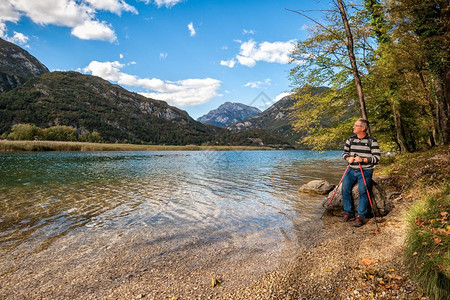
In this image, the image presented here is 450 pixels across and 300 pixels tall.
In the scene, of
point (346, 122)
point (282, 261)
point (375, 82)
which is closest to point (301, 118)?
point (346, 122)

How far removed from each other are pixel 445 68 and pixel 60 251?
69.2 feet

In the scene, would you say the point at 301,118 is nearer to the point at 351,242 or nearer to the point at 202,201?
the point at 202,201

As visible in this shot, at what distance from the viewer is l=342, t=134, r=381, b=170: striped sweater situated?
748 centimetres

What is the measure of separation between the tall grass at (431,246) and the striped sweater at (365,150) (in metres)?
1.80

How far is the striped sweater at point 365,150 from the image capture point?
7.48 m

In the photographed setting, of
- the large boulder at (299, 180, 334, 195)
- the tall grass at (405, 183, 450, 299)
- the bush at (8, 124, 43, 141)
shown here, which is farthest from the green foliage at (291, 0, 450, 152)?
the bush at (8, 124, 43, 141)

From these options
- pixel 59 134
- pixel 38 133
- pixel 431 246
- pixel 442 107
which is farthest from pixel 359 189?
pixel 59 134

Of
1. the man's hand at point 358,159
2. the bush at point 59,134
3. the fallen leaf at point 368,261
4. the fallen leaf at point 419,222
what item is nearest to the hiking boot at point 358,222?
the man's hand at point 358,159

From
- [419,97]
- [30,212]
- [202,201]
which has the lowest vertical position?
[202,201]

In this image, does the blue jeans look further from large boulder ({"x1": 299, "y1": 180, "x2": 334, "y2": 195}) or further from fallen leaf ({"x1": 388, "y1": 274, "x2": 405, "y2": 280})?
large boulder ({"x1": 299, "y1": 180, "x2": 334, "y2": 195})

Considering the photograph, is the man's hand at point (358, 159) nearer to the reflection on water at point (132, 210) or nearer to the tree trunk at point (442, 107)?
the reflection on water at point (132, 210)

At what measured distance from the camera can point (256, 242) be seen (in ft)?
24.0

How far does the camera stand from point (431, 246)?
442cm

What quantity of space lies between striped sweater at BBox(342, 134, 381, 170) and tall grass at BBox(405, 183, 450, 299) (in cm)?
180
